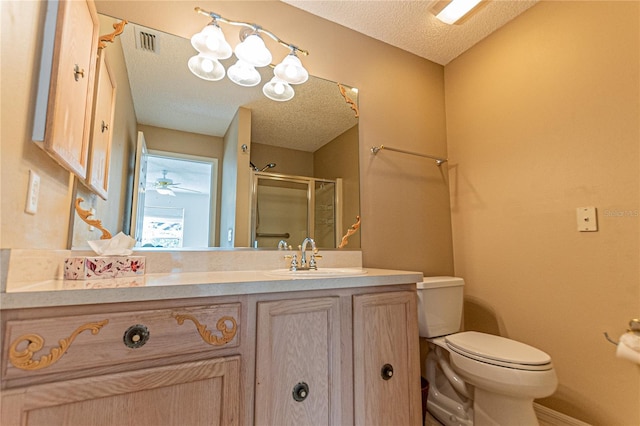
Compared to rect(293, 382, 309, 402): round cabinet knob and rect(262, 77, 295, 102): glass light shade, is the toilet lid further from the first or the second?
rect(262, 77, 295, 102): glass light shade

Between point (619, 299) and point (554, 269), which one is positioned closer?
point (619, 299)

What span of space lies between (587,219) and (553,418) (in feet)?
3.50

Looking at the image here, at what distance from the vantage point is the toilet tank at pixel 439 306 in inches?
65.8

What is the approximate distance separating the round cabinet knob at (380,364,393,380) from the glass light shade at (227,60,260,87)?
1.49 meters

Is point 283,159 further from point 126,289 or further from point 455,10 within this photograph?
point 455,10

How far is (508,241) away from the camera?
1872mm

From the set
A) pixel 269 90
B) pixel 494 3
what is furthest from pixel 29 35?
pixel 494 3

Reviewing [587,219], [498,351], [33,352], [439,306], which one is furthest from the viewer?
[439,306]

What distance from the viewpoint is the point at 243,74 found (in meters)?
1.55

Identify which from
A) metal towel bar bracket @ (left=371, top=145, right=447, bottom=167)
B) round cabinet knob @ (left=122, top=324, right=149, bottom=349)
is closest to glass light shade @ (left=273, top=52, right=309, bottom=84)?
metal towel bar bracket @ (left=371, top=145, right=447, bottom=167)

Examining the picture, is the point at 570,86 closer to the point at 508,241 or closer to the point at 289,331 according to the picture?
the point at 508,241

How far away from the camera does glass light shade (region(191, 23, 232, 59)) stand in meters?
1.39

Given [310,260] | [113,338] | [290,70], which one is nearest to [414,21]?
[290,70]

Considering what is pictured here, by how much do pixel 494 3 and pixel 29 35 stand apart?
2.23 metres
